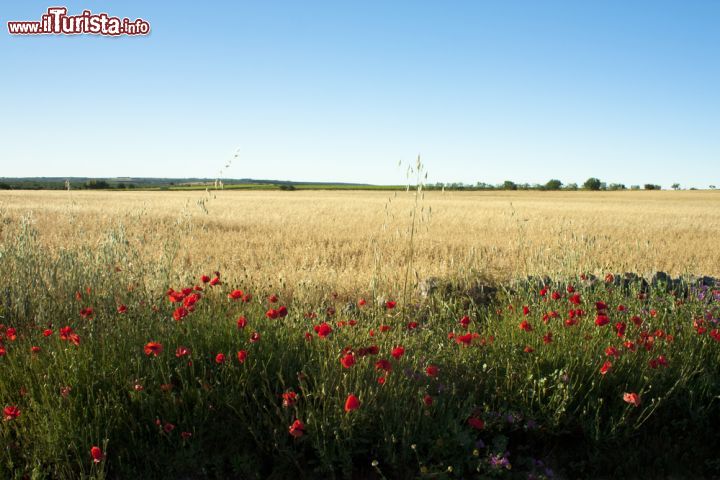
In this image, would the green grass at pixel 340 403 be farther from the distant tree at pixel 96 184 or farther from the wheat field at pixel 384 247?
the distant tree at pixel 96 184

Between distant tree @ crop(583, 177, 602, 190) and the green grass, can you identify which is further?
distant tree @ crop(583, 177, 602, 190)

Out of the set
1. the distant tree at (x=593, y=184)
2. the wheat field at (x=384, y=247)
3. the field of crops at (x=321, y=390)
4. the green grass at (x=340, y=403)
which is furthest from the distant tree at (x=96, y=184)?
the green grass at (x=340, y=403)

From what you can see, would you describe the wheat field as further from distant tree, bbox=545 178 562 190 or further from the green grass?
distant tree, bbox=545 178 562 190

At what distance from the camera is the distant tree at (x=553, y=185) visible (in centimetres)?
7794

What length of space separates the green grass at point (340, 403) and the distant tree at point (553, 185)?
7724 centimetres

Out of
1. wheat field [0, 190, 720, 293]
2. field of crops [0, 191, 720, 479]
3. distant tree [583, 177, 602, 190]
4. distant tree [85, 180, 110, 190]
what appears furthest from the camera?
distant tree [583, 177, 602, 190]

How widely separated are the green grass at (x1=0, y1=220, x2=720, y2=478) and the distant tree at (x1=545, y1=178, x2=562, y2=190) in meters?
77.2

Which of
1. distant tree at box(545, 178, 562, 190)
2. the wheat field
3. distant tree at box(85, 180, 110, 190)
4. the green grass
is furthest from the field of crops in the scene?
distant tree at box(545, 178, 562, 190)

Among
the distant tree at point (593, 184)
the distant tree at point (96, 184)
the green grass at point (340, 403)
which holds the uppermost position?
the distant tree at point (593, 184)

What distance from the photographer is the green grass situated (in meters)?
3.28

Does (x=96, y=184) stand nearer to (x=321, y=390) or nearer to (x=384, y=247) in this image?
(x=384, y=247)

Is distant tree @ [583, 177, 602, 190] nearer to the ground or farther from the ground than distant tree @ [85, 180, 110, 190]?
farther from the ground

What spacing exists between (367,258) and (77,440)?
853 centimetres

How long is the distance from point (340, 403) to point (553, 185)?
79.9 metres
